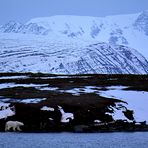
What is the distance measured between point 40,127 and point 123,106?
12.4 metres

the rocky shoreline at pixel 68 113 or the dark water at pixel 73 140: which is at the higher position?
the rocky shoreline at pixel 68 113

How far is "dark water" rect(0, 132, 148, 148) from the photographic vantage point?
110 feet

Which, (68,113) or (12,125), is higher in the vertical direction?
(68,113)

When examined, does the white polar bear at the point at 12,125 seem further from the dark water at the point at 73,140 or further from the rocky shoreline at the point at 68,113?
the dark water at the point at 73,140

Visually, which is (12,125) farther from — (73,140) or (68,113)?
(73,140)

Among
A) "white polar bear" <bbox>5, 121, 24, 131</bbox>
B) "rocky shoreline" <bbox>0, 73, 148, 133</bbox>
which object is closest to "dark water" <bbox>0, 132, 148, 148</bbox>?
"white polar bear" <bbox>5, 121, 24, 131</bbox>

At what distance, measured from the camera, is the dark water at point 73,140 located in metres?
33.7

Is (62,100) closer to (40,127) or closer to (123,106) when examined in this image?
(123,106)

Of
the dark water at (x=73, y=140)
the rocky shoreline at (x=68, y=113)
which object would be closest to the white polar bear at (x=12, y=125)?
the rocky shoreline at (x=68, y=113)

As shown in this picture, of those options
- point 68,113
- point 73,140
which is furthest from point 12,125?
point 73,140

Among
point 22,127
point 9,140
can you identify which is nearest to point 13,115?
point 22,127

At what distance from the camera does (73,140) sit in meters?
36.8

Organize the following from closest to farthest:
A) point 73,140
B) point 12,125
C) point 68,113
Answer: point 73,140
point 12,125
point 68,113

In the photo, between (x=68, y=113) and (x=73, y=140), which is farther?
(x=68, y=113)
